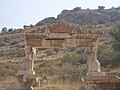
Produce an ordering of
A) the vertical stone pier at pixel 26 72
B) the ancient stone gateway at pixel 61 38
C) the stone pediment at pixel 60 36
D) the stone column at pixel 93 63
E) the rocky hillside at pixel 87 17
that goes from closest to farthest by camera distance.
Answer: the vertical stone pier at pixel 26 72
the stone column at pixel 93 63
the ancient stone gateway at pixel 61 38
the stone pediment at pixel 60 36
the rocky hillside at pixel 87 17

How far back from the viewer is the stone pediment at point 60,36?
1480 centimetres

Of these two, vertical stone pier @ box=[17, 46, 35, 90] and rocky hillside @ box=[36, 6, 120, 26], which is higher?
rocky hillside @ box=[36, 6, 120, 26]

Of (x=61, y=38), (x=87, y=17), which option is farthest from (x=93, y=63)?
(x=87, y=17)

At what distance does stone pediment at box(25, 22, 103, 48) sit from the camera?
48.6 ft

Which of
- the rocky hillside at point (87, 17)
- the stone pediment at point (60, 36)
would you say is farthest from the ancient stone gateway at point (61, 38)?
the rocky hillside at point (87, 17)

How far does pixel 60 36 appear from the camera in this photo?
1482 cm

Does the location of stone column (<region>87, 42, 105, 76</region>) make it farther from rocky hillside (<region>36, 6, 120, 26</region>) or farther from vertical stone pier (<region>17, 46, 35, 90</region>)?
rocky hillside (<region>36, 6, 120, 26</region>)

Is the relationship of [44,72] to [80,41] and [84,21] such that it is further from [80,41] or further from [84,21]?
[84,21]

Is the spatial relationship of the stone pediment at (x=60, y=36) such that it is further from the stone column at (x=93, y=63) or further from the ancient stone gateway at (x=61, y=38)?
the stone column at (x=93, y=63)

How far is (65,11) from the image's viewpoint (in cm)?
10281

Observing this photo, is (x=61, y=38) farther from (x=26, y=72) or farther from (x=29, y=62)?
(x=26, y=72)

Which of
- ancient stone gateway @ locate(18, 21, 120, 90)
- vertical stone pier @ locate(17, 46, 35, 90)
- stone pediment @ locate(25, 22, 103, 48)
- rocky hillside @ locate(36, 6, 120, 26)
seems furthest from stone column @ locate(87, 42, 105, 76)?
rocky hillside @ locate(36, 6, 120, 26)

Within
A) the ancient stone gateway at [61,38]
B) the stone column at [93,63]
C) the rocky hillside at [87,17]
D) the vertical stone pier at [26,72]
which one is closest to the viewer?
the vertical stone pier at [26,72]

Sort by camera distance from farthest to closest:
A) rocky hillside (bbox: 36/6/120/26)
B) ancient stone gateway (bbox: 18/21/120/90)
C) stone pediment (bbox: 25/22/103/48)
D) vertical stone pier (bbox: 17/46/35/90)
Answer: rocky hillside (bbox: 36/6/120/26)
stone pediment (bbox: 25/22/103/48)
ancient stone gateway (bbox: 18/21/120/90)
vertical stone pier (bbox: 17/46/35/90)
